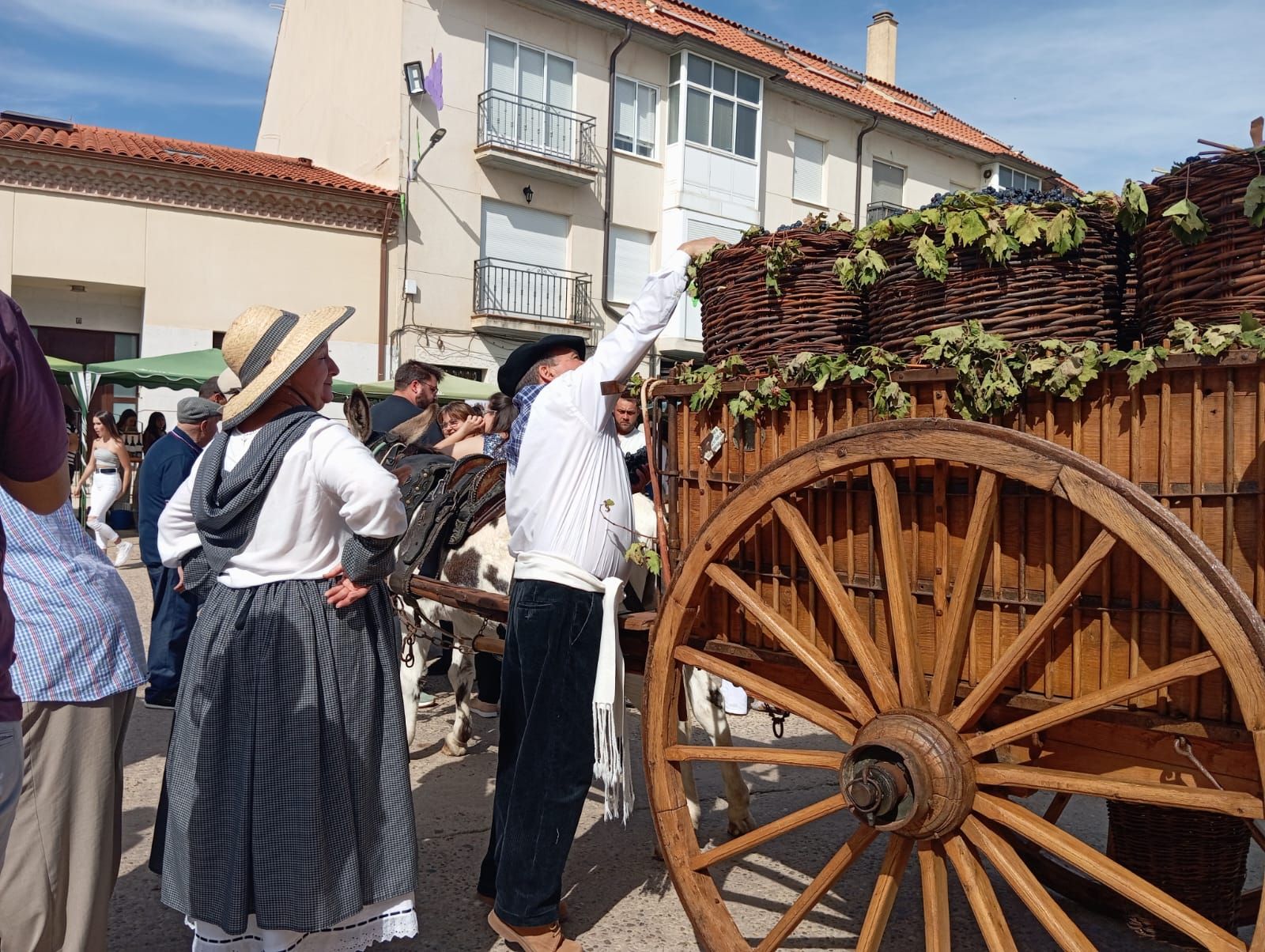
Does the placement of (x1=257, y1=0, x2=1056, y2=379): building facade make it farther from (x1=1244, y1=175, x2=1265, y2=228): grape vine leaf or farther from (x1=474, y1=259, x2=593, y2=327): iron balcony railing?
(x1=1244, y1=175, x2=1265, y2=228): grape vine leaf

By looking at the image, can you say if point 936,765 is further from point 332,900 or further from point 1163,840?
point 332,900

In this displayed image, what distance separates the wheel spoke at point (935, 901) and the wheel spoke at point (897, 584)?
1.14 feet

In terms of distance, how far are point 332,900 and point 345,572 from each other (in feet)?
2.87

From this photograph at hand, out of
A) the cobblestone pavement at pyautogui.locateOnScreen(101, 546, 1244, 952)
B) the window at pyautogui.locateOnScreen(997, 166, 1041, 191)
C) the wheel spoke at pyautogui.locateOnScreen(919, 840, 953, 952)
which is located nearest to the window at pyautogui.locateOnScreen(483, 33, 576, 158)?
the window at pyautogui.locateOnScreen(997, 166, 1041, 191)

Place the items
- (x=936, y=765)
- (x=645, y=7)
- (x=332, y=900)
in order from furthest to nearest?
(x=645, y=7) < (x=332, y=900) < (x=936, y=765)

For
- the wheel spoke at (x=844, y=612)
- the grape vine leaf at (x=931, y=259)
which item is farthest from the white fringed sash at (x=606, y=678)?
the grape vine leaf at (x=931, y=259)

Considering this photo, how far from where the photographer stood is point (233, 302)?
53.9 ft

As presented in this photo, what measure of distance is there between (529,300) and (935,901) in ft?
54.6

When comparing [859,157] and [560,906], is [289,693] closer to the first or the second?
[560,906]

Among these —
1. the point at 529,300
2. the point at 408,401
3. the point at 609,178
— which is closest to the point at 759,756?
the point at 408,401

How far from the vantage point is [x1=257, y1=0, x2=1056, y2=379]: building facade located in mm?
17312

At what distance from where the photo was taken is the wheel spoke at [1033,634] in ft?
6.40

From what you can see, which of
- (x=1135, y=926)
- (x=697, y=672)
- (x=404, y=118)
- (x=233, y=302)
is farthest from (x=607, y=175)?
(x=1135, y=926)

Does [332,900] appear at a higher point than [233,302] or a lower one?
lower
